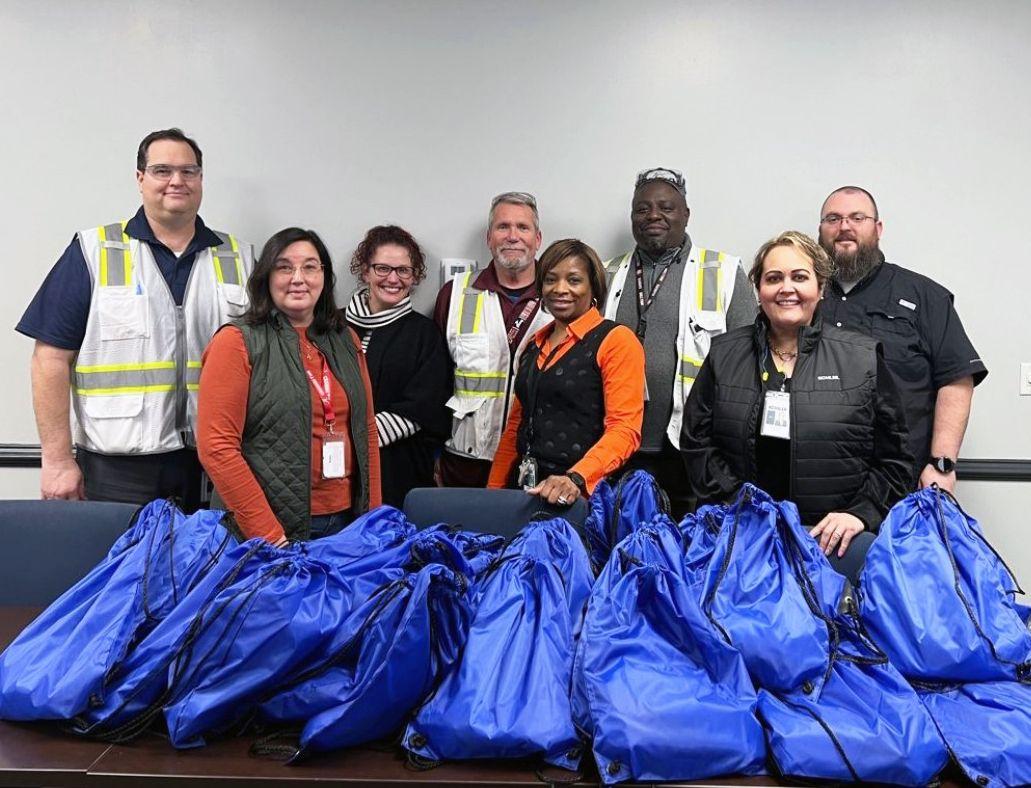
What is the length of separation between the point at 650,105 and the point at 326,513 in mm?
1965

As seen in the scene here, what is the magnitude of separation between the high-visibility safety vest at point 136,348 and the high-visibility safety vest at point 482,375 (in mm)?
777

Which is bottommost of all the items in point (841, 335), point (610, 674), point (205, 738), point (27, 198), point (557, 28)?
point (205, 738)

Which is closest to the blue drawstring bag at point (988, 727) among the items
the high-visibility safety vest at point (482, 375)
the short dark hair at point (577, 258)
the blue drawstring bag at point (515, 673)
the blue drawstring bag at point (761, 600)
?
the blue drawstring bag at point (761, 600)

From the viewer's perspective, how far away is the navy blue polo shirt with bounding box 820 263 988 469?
9.26 feet

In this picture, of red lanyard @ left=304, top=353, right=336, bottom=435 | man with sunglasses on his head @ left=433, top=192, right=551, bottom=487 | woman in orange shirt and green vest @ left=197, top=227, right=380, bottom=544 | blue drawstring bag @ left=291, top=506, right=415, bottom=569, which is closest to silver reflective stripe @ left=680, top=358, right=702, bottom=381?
man with sunglasses on his head @ left=433, top=192, right=551, bottom=487

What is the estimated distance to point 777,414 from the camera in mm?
2094

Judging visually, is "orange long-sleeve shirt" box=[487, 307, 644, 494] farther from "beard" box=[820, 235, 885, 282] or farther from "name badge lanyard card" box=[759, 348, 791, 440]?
"beard" box=[820, 235, 885, 282]

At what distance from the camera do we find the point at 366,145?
3.23 m

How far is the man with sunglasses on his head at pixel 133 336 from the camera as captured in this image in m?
2.56

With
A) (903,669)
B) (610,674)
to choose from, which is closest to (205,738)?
(610,674)

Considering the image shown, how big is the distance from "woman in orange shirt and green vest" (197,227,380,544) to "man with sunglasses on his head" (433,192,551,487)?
0.69 metres

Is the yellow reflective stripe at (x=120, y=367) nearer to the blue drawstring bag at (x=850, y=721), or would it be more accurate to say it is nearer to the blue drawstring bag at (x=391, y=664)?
the blue drawstring bag at (x=391, y=664)

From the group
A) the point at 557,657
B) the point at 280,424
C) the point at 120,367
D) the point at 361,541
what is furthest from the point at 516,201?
the point at 557,657

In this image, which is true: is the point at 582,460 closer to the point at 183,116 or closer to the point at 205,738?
the point at 205,738
